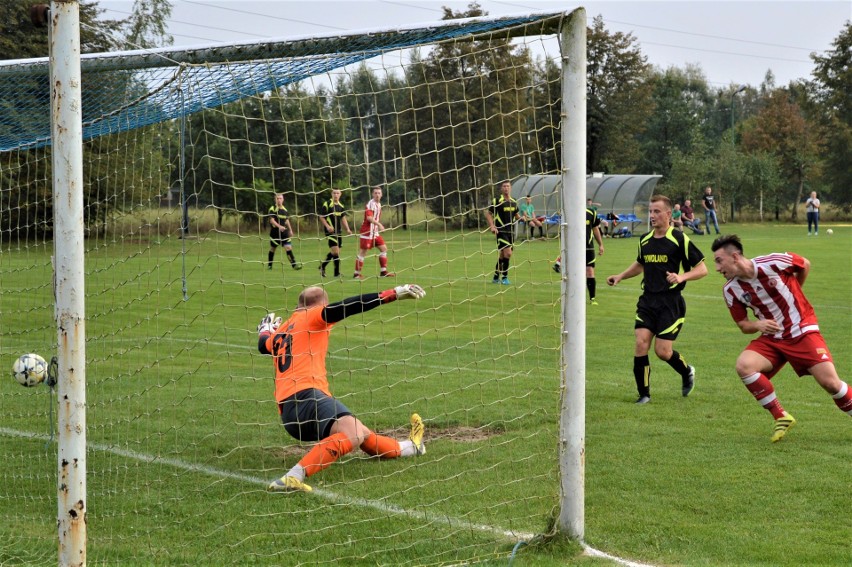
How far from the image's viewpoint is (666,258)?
8727mm

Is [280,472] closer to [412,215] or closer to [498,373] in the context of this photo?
[412,215]

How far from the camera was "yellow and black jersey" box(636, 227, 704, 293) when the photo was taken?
8.68 meters

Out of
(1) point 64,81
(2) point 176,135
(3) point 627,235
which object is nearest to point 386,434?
(1) point 64,81

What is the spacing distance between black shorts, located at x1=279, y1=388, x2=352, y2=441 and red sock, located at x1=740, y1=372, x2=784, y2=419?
312cm

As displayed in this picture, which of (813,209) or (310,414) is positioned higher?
(813,209)

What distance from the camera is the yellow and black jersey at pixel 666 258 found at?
8680 mm

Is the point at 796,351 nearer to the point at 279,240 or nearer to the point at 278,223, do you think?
the point at 278,223

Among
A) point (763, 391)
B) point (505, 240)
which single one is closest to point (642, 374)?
point (763, 391)

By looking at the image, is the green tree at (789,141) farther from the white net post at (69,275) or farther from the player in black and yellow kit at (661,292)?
the white net post at (69,275)

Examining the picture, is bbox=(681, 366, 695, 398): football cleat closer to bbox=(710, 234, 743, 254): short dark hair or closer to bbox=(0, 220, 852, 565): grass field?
bbox=(0, 220, 852, 565): grass field

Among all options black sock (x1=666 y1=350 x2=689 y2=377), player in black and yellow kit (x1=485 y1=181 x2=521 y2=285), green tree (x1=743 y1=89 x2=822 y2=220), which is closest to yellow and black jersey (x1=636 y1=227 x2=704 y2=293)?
black sock (x1=666 y1=350 x2=689 y2=377)

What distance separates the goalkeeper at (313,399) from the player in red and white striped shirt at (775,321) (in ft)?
8.80

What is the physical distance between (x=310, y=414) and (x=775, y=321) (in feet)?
11.7

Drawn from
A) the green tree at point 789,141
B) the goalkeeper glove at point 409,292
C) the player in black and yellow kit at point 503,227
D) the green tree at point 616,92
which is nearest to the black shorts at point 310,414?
the goalkeeper glove at point 409,292
